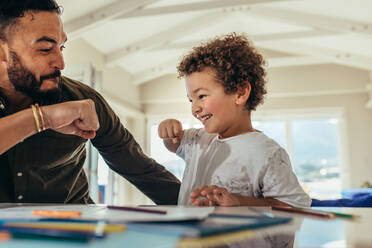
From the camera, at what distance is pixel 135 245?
0.30 m

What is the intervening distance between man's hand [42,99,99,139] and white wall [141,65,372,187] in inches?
231

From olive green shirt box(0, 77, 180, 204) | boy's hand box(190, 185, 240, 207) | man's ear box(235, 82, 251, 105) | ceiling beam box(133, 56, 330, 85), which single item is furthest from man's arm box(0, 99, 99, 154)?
ceiling beam box(133, 56, 330, 85)

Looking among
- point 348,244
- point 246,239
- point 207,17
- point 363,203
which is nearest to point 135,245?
point 246,239

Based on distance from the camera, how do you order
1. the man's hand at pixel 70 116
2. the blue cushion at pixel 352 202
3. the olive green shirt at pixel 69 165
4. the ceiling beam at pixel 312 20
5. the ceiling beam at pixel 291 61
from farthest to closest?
the ceiling beam at pixel 291 61 → the ceiling beam at pixel 312 20 → the blue cushion at pixel 352 202 → the olive green shirt at pixel 69 165 → the man's hand at pixel 70 116

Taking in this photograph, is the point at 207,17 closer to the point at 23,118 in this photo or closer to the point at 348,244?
the point at 23,118

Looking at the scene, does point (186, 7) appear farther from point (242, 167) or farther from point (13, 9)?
point (242, 167)

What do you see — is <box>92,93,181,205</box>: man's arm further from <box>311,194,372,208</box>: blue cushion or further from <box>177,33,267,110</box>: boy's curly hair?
<box>311,194,372,208</box>: blue cushion

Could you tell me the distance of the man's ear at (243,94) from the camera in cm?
110

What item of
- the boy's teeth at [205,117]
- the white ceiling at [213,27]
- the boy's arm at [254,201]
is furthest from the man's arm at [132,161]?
the white ceiling at [213,27]

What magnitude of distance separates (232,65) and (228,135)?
218mm

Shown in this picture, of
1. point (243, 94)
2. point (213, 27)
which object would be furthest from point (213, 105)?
point (213, 27)

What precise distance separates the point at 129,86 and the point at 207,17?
215 cm

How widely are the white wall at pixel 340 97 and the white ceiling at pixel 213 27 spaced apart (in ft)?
0.97

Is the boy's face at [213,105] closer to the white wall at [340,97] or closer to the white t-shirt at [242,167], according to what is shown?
the white t-shirt at [242,167]
